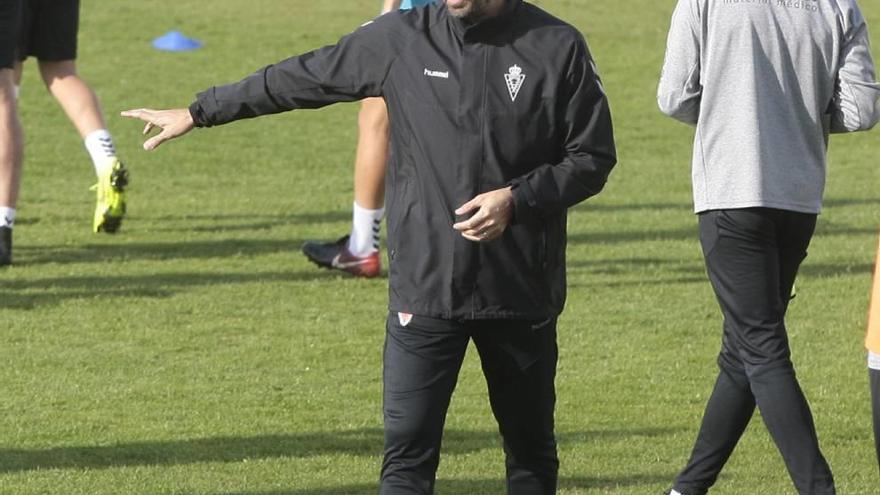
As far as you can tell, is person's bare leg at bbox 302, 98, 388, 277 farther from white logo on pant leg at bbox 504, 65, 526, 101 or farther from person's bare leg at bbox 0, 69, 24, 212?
white logo on pant leg at bbox 504, 65, 526, 101

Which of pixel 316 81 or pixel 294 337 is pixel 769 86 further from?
pixel 294 337

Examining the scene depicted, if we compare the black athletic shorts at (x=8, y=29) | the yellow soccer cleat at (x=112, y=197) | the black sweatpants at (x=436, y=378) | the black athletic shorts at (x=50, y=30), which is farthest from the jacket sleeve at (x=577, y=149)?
the black athletic shorts at (x=50, y=30)

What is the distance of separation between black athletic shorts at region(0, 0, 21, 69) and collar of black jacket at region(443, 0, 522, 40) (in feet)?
17.7

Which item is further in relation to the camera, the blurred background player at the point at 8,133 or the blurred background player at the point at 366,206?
the blurred background player at the point at 8,133

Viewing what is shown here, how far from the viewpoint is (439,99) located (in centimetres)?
500

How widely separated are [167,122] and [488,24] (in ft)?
3.12

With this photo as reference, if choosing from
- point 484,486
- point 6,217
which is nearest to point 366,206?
point 6,217

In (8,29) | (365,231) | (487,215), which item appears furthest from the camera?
(8,29)

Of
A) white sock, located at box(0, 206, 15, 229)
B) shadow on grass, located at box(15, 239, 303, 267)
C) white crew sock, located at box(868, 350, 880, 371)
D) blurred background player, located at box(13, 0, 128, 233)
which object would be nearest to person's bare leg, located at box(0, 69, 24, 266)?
white sock, located at box(0, 206, 15, 229)

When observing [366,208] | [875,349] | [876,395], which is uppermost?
[875,349]

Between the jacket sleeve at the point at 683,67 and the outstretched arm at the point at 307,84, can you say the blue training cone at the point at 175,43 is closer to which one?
the jacket sleeve at the point at 683,67

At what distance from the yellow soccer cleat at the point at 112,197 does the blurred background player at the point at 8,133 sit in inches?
21.6

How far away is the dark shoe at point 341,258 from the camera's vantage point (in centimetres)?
991

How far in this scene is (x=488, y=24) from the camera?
497 cm
